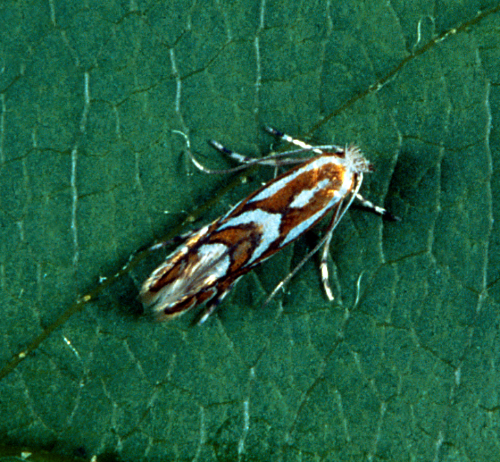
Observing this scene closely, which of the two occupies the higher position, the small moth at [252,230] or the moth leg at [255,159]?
the moth leg at [255,159]

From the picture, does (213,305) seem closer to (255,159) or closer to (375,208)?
(255,159)

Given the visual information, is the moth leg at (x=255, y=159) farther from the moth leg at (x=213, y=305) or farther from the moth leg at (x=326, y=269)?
the moth leg at (x=213, y=305)

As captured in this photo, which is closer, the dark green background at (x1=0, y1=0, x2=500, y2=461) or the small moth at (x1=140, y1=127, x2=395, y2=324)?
the dark green background at (x1=0, y1=0, x2=500, y2=461)

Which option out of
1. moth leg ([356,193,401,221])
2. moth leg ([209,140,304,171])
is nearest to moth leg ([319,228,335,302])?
moth leg ([356,193,401,221])

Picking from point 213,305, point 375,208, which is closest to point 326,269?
point 375,208

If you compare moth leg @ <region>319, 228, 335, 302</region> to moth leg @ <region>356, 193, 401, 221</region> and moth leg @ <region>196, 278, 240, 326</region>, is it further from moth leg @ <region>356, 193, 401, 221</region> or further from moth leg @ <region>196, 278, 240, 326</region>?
moth leg @ <region>196, 278, 240, 326</region>

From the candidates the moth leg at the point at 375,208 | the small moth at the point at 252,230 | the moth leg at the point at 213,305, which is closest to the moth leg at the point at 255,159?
the small moth at the point at 252,230

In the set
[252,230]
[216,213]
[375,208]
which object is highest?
[216,213]
